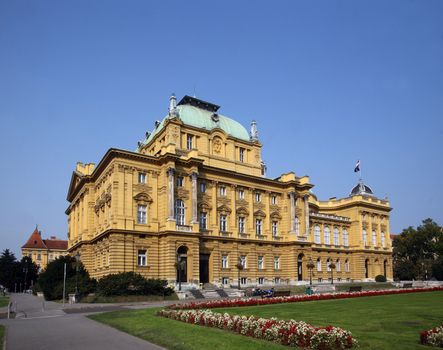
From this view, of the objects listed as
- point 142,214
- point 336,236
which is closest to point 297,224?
point 336,236

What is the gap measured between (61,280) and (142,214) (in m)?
12.6

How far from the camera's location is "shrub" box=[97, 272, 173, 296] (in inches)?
1702

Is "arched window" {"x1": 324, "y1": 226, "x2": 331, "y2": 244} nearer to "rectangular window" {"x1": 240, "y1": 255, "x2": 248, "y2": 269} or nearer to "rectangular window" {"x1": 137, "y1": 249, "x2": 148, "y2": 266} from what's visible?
"rectangular window" {"x1": 240, "y1": 255, "x2": 248, "y2": 269}

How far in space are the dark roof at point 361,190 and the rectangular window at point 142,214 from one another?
2016 inches

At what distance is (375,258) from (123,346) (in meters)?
78.7

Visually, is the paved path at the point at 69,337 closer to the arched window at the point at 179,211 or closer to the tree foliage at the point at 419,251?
the arched window at the point at 179,211

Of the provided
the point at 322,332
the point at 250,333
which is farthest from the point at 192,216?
the point at 322,332

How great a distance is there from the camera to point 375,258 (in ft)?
284

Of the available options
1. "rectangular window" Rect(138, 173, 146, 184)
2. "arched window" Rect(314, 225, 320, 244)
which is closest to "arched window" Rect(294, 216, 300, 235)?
"arched window" Rect(314, 225, 320, 244)

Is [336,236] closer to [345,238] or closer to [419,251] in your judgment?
[345,238]

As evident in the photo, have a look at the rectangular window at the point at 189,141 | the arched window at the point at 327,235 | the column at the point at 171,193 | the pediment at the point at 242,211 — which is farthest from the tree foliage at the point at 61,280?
the arched window at the point at 327,235

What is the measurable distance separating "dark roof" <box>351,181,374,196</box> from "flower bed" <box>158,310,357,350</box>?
242 ft

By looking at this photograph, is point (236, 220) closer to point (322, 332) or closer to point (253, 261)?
point (253, 261)

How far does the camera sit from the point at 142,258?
52625 mm
